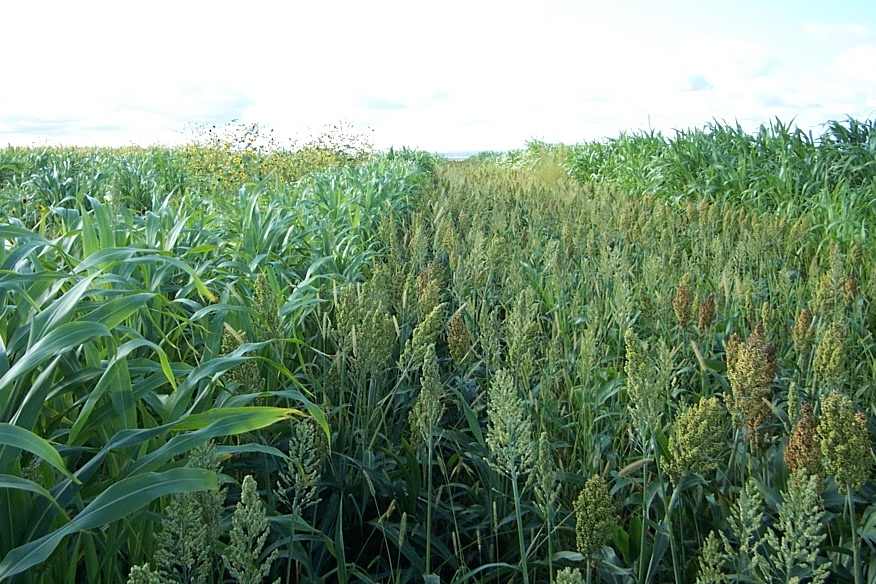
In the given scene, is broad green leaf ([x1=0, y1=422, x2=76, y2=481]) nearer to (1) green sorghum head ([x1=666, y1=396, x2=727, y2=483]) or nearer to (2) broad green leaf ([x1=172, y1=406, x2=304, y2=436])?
(2) broad green leaf ([x1=172, y1=406, x2=304, y2=436])

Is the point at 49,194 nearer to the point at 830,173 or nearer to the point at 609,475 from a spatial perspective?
the point at 609,475

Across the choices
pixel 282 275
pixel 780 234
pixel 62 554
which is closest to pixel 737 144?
pixel 780 234

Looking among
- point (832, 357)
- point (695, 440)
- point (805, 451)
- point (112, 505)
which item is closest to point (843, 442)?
point (805, 451)

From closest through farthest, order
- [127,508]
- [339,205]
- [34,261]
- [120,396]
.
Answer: [127,508], [120,396], [34,261], [339,205]

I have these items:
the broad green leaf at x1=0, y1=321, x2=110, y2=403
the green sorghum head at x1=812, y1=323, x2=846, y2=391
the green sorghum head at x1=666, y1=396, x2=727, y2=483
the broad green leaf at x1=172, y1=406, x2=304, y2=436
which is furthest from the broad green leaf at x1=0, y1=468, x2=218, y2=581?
the green sorghum head at x1=812, y1=323, x2=846, y2=391

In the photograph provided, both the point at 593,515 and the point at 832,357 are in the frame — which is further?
the point at 832,357

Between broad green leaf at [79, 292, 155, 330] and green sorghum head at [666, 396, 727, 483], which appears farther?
broad green leaf at [79, 292, 155, 330]

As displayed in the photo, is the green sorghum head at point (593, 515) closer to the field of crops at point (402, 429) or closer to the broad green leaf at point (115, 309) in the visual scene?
the field of crops at point (402, 429)

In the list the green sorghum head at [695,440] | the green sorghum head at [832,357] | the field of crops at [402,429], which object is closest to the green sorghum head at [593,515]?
the field of crops at [402,429]

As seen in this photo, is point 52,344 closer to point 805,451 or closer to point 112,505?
point 112,505

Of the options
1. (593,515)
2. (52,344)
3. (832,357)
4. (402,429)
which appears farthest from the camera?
(402,429)

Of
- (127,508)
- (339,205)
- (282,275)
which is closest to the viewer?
(127,508)

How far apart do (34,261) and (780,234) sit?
320 centimetres

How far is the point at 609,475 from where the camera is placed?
1878 millimetres
